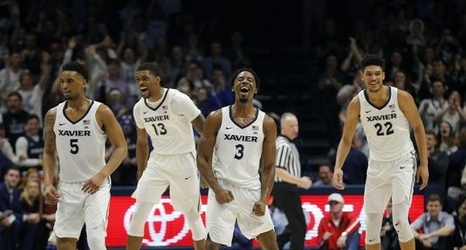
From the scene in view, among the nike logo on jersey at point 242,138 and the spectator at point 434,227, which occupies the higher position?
the nike logo on jersey at point 242,138

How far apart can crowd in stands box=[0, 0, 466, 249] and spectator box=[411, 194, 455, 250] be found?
0.09 m

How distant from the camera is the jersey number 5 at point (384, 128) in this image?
10766mm

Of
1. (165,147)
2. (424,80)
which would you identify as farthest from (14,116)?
(424,80)

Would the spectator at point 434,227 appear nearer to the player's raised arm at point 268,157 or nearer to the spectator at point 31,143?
the player's raised arm at point 268,157

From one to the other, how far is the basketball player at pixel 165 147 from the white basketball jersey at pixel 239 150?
91 cm

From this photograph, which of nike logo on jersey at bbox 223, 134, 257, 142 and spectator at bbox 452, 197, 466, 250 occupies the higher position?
Result: nike logo on jersey at bbox 223, 134, 257, 142

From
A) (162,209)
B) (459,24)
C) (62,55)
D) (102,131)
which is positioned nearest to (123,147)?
(102,131)

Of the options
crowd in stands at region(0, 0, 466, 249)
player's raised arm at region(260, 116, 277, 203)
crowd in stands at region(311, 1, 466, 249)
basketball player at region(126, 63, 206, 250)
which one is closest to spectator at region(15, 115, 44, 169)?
crowd in stands at region(0, 0, 466, 249)

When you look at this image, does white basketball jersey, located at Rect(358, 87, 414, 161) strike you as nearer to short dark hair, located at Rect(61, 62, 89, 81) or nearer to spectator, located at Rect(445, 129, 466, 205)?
short dark hair, located at Rect(61, 62, 89, 81)

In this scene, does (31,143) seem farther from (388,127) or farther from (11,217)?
(388,127)

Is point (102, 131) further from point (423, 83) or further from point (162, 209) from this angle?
point (423, 83)

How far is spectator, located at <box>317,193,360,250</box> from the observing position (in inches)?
551

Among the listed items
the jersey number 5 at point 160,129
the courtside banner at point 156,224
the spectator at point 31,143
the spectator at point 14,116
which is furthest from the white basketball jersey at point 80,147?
the spectator at point 14,116

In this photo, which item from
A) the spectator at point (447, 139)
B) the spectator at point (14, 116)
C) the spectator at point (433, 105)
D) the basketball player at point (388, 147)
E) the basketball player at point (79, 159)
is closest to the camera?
the basketball player at point (79, 159)
